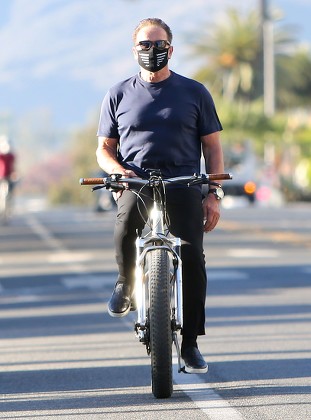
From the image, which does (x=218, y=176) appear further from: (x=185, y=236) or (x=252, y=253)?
(x=252, y=253)

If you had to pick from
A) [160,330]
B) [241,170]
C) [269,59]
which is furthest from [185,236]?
[269,59]

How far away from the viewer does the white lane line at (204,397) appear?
837cm

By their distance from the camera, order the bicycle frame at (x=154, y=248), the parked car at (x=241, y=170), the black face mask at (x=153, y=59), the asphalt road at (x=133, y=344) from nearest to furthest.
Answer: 1. the asphalt road at (x=133, y=344)
2. the bicycle frame at (x=154, y=248)
3. the black face mask at (x=153, y=59)
4. the parked car at (x=241, y=170)

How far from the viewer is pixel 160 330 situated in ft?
28.9

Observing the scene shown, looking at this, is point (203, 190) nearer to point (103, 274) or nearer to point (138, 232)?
point (138, 232)

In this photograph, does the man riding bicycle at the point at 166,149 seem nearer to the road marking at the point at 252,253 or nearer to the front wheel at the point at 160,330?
the front wheel at the point at 160,330

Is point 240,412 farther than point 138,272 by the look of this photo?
No

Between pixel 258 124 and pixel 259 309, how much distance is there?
223 feet

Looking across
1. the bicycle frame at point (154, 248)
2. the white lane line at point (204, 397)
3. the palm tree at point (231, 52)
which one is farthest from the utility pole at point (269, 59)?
the bicycle frame at point (154, 248)

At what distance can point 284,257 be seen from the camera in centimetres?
2330

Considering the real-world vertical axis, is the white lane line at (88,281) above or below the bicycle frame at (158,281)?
below

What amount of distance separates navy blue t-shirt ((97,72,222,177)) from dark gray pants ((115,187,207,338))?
0.53 ft

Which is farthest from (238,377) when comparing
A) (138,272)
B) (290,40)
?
(290,40)

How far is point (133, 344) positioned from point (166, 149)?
10.0 feet
